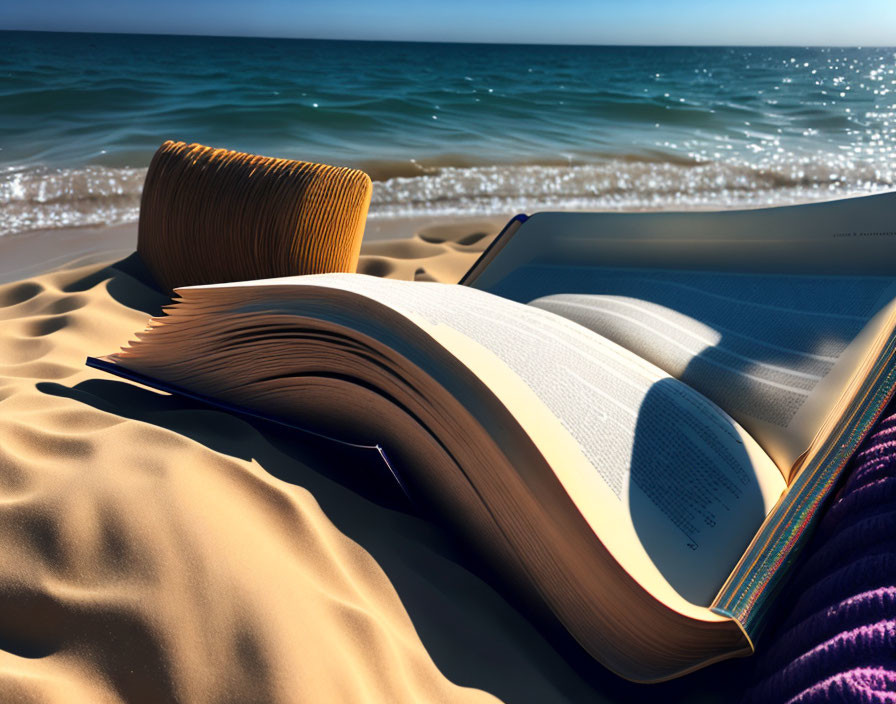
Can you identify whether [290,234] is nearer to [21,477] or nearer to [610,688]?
[21,477]

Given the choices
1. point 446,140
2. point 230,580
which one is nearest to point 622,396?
point 230,580

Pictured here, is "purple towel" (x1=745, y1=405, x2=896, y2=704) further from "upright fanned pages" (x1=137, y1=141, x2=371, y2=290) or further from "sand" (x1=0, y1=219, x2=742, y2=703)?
"upright fanned pages" (x1=137, y1=141, x2=371, y2=290)

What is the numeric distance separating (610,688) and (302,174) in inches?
64.9

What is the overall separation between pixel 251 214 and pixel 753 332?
4.80 feet

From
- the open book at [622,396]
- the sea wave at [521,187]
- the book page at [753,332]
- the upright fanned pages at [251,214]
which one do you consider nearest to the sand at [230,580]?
the open book at [622,396]

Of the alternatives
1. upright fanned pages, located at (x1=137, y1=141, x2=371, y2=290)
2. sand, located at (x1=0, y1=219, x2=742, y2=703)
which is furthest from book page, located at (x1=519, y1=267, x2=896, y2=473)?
upright fanned pages, located at (x1=137, y1=141, x2=371, y2=290)

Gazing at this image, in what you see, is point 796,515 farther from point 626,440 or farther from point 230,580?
point 230,580

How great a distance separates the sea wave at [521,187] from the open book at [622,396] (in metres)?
2.94

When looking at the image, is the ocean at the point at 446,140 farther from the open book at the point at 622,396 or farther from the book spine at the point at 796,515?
the book spine at the point at 796,515

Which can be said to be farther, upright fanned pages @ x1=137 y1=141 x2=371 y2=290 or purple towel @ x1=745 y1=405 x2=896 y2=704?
upright fanned pages @ x1=137 y1=141 x2=371 y2=290

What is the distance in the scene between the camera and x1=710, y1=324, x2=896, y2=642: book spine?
2.92ft

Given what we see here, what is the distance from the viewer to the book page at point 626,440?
36.4 inches

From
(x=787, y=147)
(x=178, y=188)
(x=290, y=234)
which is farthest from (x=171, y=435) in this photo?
(x=787, y=147)

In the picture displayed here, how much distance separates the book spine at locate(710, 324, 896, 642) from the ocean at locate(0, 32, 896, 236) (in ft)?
11.2
